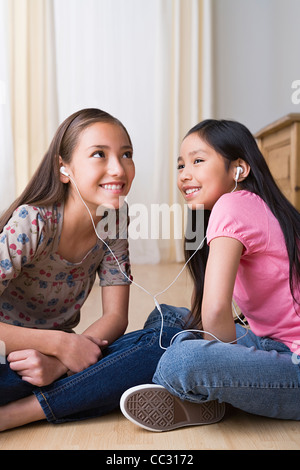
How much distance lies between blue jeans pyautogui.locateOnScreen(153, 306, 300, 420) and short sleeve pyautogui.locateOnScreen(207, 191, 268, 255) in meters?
0.19

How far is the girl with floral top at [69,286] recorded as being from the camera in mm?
1026

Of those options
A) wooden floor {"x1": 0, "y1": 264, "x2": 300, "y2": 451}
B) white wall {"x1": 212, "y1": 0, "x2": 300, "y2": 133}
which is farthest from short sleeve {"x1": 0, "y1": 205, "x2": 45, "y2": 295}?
white wall {"x1": 212, "y1": 0, "x2": 300, "y2": 133}

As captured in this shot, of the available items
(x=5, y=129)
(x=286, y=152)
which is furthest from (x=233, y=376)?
(x=5, y=129)

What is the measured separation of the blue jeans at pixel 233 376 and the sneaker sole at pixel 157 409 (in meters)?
0.02

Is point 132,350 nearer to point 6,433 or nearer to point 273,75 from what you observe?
point 6,433

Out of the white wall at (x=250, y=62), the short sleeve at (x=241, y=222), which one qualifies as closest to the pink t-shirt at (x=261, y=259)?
the short sleeve at (x=241, y=222)

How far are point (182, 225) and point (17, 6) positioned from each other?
1.55 metres

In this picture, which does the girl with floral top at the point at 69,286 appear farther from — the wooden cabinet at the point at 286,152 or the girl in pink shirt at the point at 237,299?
the wooden cabinet at the point at 286,152

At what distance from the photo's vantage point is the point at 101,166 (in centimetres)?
117

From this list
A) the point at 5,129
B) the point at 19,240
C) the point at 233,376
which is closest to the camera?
the point at 233,376

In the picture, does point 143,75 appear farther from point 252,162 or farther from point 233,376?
point 233,376

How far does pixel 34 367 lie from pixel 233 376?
1.13 feet

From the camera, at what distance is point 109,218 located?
1.28m

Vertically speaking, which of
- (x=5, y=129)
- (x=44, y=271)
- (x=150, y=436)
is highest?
(x=5, y=129)
